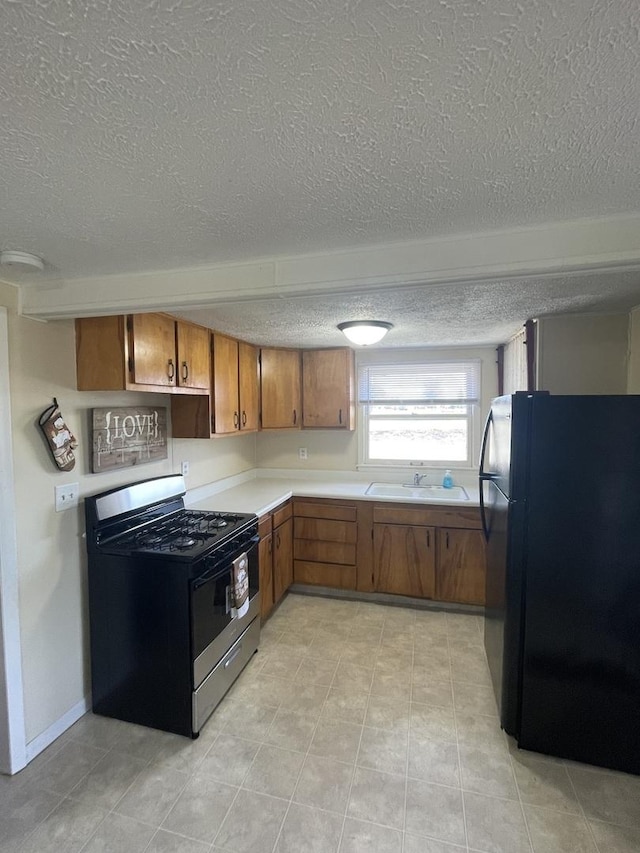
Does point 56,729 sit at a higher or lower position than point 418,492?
lower

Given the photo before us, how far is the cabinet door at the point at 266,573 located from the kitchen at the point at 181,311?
921mm

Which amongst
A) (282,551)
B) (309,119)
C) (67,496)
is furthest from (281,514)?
(309,119)

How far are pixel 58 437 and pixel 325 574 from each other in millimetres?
2309

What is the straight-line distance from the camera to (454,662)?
102 inches

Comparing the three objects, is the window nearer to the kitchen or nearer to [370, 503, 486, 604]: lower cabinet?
[370, 503, 486, 604]: lower cabinet

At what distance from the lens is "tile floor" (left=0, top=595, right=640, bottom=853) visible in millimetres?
1525

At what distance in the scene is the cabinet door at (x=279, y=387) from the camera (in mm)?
3693

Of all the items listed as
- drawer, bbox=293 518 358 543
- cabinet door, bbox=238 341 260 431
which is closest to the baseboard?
drawer, bbox=293 518 358 543

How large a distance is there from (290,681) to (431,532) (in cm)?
147

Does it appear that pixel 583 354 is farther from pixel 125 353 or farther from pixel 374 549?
pixel 125 353

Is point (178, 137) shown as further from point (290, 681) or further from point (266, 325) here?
point (290, 681)

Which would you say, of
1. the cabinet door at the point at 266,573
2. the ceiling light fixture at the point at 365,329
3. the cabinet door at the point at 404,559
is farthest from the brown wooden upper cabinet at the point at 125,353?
the cabinet door at the point at 404,559

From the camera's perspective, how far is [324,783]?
175 cm

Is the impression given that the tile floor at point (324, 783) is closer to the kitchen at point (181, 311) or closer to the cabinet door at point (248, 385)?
the kitchen at point (181, 311)
